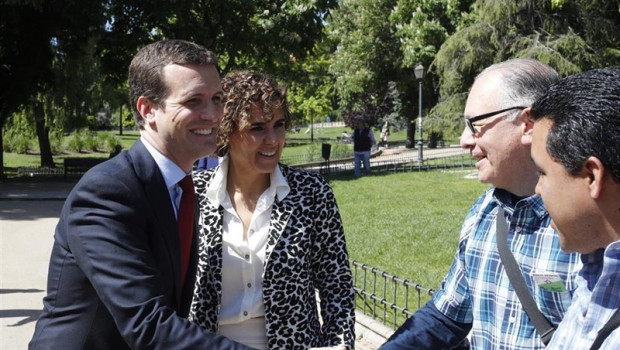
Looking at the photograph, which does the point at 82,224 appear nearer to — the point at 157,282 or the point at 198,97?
the point at 157,282

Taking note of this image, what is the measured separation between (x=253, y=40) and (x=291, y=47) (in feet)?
4.52

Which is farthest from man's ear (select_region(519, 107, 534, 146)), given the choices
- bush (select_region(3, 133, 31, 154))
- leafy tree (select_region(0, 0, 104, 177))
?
bush (select_region(3, 133, 31, 154))

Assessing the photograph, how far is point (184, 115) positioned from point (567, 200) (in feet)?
4.69

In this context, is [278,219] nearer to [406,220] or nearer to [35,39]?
[406,220]

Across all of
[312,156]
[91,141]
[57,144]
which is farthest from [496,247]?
[91,141]

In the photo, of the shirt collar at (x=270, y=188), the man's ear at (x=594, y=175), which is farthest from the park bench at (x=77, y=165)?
the man's ear at (x=594, y=175)

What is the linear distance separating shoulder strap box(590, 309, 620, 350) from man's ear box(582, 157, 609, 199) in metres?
0.26

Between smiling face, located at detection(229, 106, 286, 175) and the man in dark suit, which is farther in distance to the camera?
smiling face, located at detection(229, 106, 286, 175)

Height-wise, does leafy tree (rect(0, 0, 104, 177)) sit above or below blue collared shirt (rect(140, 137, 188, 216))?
above

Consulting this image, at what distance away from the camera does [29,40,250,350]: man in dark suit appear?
2.33m

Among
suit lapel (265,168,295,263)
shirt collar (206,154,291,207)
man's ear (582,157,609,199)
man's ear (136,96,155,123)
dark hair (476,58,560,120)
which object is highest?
dark hair (476,58,560,120)

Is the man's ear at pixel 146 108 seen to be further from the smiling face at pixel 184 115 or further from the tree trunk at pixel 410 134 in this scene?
the tree trunk at pixel 410 134

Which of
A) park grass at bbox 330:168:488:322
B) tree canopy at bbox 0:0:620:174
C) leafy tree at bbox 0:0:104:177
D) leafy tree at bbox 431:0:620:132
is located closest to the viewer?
park grass at bbox 330:168:488:322

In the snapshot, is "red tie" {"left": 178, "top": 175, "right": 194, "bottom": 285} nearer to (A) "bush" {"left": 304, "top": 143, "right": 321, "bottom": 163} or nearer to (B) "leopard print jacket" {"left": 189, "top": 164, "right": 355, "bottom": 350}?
(B) "leopard print jacket" {"left": 189, "top": 164, "right": 355, "bottom": 350}
